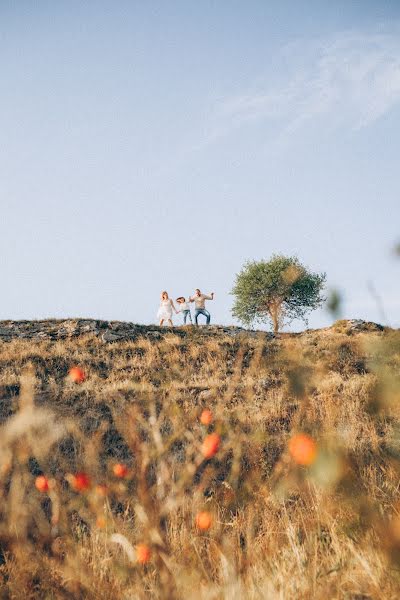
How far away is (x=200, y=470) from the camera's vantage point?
7.40m

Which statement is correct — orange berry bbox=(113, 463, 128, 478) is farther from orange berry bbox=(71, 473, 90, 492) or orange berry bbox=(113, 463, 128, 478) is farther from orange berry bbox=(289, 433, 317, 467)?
orange berry bbox=(289, 433, 317, 467)

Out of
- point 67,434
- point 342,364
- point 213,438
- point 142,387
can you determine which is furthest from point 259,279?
point 213,438

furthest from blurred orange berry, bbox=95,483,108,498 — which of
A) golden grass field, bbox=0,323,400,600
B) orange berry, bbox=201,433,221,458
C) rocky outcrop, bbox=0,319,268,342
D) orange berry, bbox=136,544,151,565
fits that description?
rocky outcrop, bbox=0,319,268,342

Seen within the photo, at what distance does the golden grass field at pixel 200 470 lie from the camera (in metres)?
1.45

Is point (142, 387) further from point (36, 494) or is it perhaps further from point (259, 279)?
point (259, 279)

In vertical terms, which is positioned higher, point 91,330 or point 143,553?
point 91,330

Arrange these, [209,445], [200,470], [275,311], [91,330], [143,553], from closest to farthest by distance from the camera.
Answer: [209,445] < [143,553] < [200,470] < [91,330] < [275,311]

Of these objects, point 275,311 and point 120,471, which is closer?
point 120,471

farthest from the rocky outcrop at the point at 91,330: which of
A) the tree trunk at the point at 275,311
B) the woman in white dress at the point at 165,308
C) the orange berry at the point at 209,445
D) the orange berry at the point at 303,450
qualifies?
the orange berry at the point at 303,450

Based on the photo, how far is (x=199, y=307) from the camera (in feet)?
64.3

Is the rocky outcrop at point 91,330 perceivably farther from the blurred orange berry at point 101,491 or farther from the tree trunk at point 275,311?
the blurred orange berry at point 101,491

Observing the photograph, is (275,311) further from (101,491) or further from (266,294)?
(101,491)

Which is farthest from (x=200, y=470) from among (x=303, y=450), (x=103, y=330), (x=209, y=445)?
(x=103, y=330)

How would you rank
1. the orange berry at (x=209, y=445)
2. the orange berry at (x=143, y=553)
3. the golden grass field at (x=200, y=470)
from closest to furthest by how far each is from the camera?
the golden grass field at (x=200, y=470), the orange berry at (x=209, y=445), the orange berry at (x=143, y=553)
